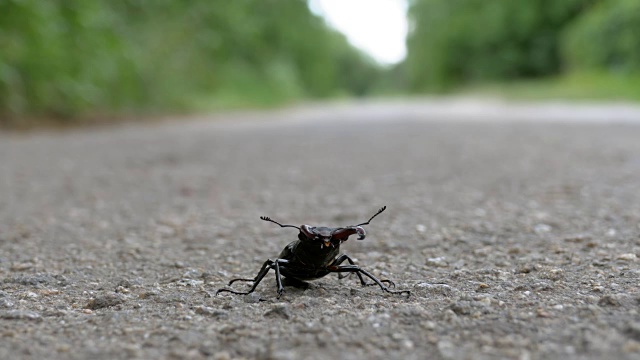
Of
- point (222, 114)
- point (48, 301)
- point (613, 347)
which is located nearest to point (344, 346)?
point (613, 347)

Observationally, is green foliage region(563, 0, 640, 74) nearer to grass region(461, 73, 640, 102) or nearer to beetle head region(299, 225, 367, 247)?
grass region(461, 73, 640, 102)

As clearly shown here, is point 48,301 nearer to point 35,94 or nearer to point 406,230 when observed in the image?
point 406,230

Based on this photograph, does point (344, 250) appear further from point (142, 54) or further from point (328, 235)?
point (142, 54)

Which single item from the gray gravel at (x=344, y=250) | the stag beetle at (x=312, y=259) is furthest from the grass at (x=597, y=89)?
the stag beetle at (x=312, y=259)

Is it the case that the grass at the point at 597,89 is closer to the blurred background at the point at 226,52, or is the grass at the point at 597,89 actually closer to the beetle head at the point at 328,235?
the blurred background at the point at 226,52

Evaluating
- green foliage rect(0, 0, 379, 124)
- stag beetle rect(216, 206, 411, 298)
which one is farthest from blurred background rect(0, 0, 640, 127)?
stag beetle rect(216, 206, 411, 298)

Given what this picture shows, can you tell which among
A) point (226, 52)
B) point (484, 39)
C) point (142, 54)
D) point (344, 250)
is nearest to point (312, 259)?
point (344, 250)

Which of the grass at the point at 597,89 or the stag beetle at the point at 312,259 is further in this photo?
the grass at the point at 597,89
